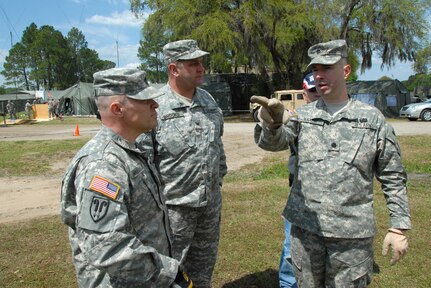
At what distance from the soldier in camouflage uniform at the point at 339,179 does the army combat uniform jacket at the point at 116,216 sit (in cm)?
81

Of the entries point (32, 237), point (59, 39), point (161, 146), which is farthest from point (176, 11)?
point (59, 39)

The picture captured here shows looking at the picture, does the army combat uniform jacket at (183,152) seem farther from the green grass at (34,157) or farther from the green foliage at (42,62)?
the green foliage at (42,62)

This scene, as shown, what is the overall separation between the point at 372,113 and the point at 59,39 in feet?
312

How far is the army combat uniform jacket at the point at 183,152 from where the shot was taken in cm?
285

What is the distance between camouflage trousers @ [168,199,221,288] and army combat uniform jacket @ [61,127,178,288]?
2.90 ft

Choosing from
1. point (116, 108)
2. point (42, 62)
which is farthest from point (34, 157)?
point (42, 62)

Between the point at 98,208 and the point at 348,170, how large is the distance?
1.44 m

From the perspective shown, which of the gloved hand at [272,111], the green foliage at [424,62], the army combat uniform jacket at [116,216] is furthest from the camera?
the green foliage at [424,62]

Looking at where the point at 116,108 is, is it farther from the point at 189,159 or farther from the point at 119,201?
the point at 189,159

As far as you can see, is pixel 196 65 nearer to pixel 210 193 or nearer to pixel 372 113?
pixel 210 193

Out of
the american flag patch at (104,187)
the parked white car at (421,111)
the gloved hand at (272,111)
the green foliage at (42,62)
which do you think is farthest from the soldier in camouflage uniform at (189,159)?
the green foliage at (42,62)

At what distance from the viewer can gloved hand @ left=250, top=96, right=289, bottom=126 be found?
2.08 m

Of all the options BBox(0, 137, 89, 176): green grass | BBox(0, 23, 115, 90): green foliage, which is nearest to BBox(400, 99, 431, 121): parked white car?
BBox(0, 137, 89, 176): green grass

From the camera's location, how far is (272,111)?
2.16 metres
